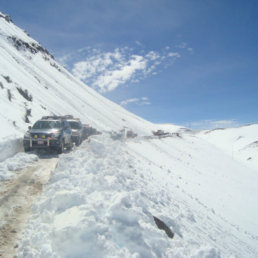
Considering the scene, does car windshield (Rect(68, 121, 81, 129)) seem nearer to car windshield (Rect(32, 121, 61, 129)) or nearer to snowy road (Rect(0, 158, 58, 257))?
car windshield (Rect(32, 121, 61, 129))

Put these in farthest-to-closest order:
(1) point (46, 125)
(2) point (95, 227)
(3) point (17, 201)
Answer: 1. (1) point (46, 125)
2. (3) point (17, 201)
3. (2) point (95, 227)

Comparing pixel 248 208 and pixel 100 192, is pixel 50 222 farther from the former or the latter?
pixel 248 208

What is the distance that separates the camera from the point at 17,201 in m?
5.26

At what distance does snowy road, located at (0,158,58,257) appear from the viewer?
373 centimetres

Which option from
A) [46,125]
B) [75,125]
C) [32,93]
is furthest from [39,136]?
[32,93]

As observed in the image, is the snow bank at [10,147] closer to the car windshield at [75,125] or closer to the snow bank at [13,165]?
the snow bank at [13,165]

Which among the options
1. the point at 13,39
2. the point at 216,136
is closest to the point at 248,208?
the point at 13,39

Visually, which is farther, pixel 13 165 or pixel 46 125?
pixel 46 125

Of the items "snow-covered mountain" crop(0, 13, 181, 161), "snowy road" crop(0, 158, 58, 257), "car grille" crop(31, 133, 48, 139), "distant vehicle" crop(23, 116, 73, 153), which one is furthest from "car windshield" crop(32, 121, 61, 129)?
"snowy road" crop(0, 158, 58, 257)

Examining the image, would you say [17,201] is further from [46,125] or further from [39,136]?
[46,125]

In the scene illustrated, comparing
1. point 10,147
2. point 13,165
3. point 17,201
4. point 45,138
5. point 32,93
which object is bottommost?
point 17,201

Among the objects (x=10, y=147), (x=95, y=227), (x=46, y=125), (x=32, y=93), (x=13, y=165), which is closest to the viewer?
(x=95, y=227)

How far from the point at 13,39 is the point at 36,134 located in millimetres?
75097

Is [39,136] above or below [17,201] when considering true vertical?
above
